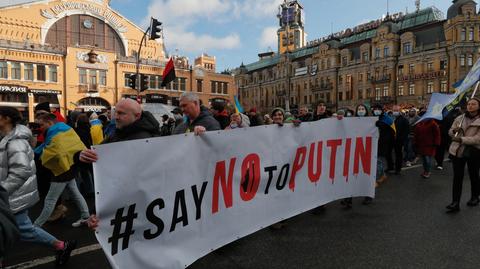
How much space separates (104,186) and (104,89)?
42.2 meters

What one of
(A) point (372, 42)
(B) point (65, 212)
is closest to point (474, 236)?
(B) point (65, 212)

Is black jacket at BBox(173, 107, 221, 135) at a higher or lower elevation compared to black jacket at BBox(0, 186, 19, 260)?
higher

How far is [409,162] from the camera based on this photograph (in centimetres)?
1065

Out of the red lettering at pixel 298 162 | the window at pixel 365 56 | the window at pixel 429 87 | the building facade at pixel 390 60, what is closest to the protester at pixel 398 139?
the red lettering at pixel 298 162

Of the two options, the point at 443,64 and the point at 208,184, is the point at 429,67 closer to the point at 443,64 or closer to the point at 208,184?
the point at 443,64

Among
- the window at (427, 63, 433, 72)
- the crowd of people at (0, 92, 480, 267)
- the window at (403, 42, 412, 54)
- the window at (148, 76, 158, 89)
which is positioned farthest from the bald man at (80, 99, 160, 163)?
the window at (403, 42, 412, 54)

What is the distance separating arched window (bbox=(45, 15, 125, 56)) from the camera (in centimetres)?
4597

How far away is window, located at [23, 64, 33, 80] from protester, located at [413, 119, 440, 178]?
131 ft

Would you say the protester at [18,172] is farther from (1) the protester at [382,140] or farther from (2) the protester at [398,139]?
(2) the protester at [398,139]

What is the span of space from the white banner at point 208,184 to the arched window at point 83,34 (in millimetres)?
48336

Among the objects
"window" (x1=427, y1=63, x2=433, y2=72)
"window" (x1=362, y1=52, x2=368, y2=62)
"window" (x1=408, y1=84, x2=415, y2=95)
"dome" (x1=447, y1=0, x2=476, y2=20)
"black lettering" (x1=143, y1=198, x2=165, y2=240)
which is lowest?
"black lettering" (x1=143, y1=198, x2=165, y2=240)

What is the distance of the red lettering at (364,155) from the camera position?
5291 millimetres

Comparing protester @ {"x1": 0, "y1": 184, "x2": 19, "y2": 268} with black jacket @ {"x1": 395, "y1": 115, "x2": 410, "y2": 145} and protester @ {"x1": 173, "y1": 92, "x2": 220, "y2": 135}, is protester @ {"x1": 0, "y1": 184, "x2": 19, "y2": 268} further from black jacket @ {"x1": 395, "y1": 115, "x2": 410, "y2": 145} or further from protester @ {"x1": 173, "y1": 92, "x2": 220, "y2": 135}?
black jacket @ {"x1": 395, "y1": 115, "x2": 410, "y2": 145}

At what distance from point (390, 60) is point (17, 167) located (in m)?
62.6
